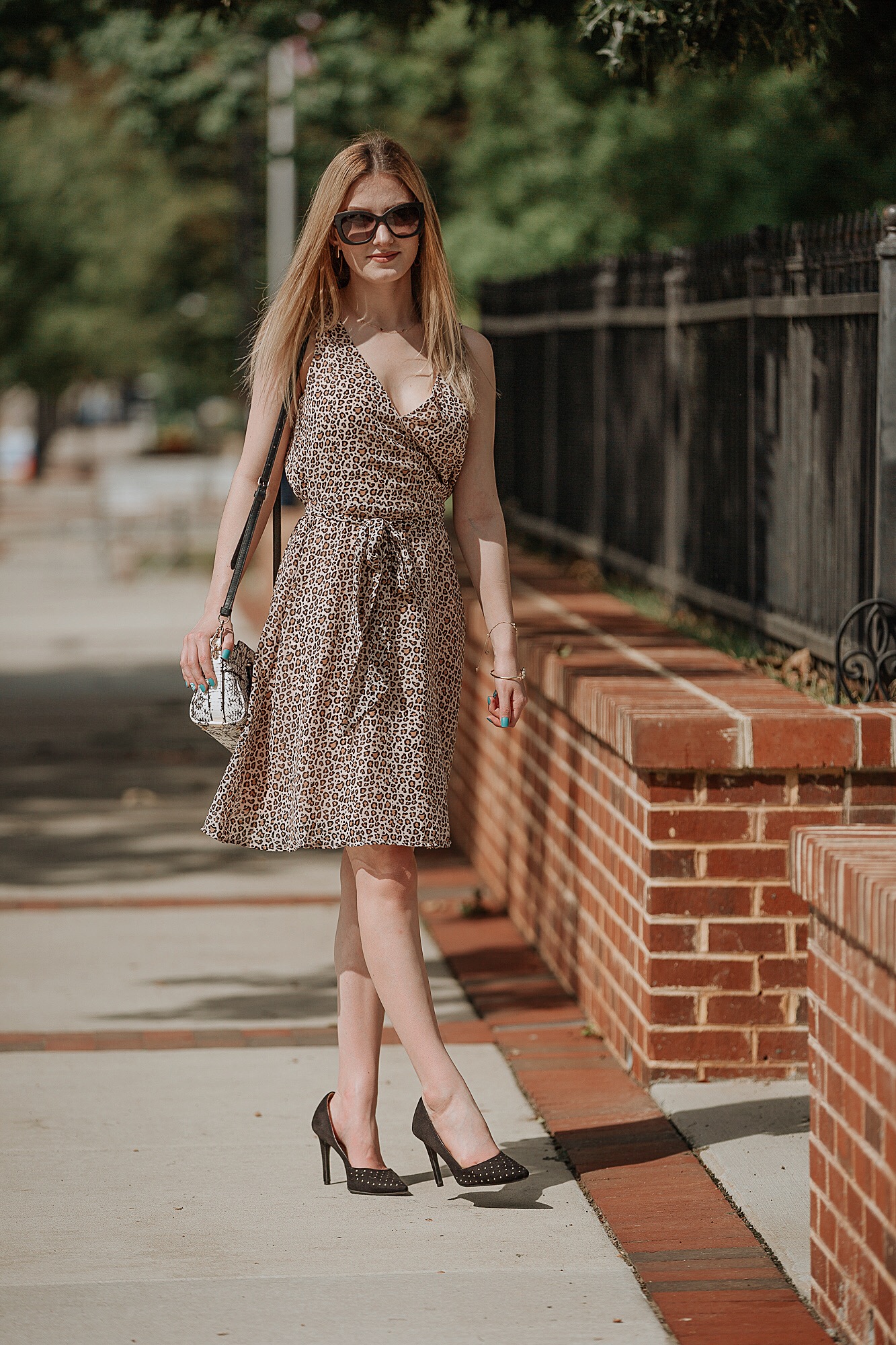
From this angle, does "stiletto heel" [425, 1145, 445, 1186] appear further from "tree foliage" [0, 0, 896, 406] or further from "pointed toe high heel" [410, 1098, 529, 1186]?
"tree foliage" [0, 0, 896, 406]

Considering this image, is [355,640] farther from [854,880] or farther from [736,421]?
[736,421]

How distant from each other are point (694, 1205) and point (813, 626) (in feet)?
6.63

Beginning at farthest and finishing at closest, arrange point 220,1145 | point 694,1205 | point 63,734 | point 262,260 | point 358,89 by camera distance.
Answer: point 262,260, point 358,89, point 63,734, point 220,1145, point 694,1205

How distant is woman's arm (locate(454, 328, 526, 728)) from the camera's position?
4.30 meters

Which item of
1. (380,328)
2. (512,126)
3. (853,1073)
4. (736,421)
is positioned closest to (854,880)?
(853,1073)

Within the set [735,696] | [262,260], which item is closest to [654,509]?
[735,696]

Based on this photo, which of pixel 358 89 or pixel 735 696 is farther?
pixel 358 89

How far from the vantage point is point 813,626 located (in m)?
5.66

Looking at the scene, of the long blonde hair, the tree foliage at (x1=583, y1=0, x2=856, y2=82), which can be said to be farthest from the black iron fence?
the long blonde hair

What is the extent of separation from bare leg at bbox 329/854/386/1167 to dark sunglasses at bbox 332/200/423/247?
1272mm

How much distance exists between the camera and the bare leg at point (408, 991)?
414 cm

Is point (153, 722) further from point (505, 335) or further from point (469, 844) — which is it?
point (469, 844)

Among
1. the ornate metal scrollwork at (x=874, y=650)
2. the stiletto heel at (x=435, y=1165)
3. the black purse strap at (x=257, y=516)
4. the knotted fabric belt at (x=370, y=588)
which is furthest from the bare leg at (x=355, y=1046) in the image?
the ornate metal scrollwork at (x=874, y=650)

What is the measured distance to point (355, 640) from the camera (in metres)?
4.14
